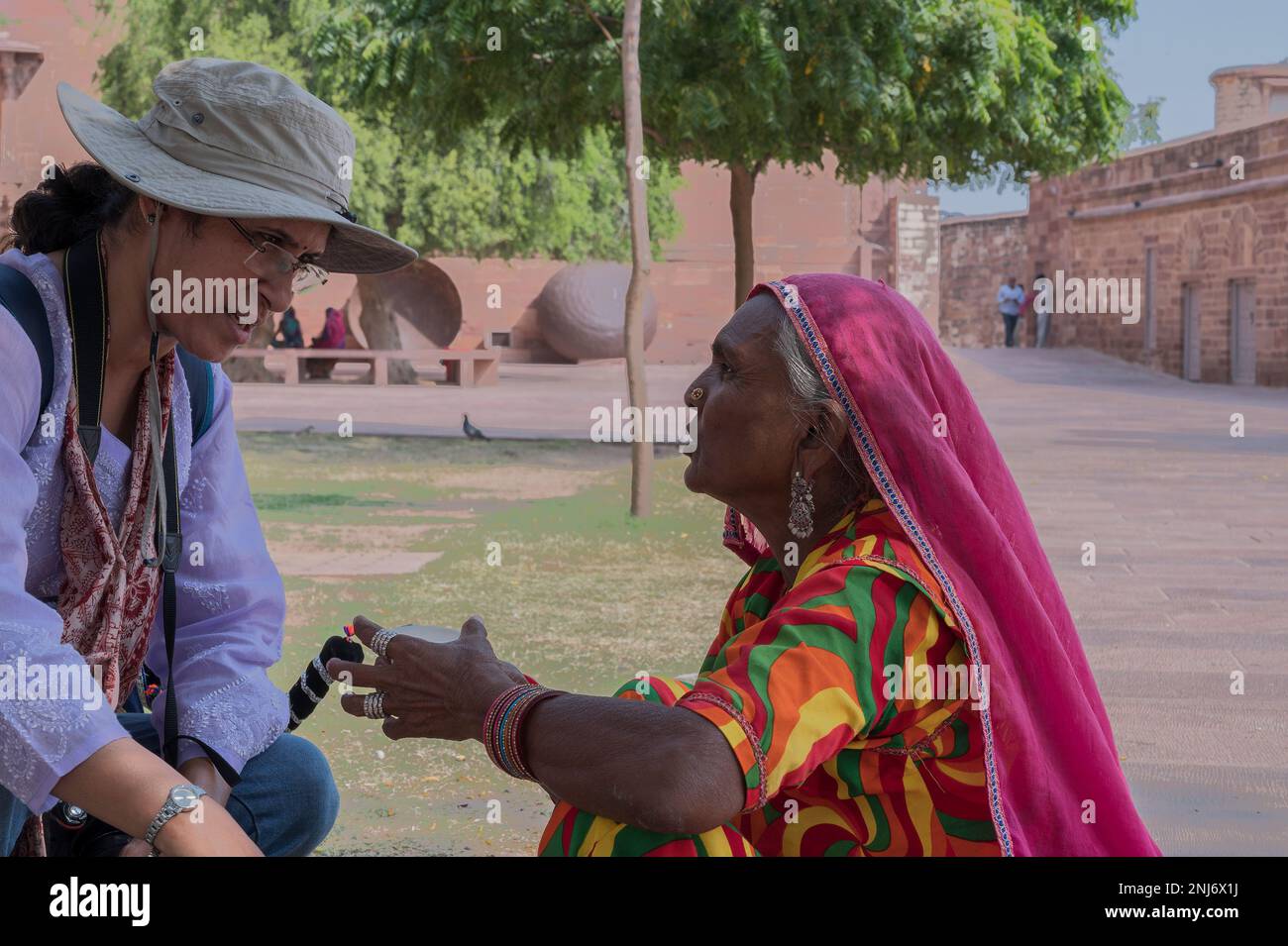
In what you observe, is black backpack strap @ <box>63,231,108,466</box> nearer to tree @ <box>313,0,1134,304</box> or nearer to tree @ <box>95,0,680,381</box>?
tree @ <box>313,0,1134,304</box>

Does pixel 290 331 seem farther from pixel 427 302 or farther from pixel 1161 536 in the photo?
pixel 1161 536

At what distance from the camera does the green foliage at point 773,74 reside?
11633 millimetres

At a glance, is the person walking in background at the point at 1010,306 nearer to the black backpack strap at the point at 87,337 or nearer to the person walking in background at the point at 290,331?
the person walking in background at the point at 290,331

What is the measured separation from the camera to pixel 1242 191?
25.4 m

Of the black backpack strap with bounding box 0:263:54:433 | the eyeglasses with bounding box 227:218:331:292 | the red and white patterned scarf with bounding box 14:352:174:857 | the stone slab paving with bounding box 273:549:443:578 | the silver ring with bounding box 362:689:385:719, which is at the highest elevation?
the eyeglasses with bounding box 227:218:331:292

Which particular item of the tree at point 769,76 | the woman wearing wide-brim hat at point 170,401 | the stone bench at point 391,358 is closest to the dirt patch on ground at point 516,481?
the tree at point 769,76

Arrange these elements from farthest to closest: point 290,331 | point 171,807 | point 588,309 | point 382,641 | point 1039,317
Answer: point 1039,317 < point 588,309 < point 290,331 < point 382,641 < point 171,807

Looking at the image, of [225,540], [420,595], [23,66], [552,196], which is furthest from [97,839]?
[23,66]

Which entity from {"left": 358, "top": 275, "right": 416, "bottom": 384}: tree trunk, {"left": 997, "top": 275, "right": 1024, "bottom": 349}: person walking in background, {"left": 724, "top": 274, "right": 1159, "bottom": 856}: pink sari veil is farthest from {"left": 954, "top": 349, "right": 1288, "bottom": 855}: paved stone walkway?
{"left": 997, "top": 275, "right": 1024, "bottom": 349}: person walking in background

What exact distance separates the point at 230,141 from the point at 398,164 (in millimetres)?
21402

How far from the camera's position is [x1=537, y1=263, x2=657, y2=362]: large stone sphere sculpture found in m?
30.6

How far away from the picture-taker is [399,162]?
2327cm

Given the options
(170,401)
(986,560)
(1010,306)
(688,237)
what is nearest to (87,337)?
(170,401)

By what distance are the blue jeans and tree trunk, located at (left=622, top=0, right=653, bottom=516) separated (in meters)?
6.79
